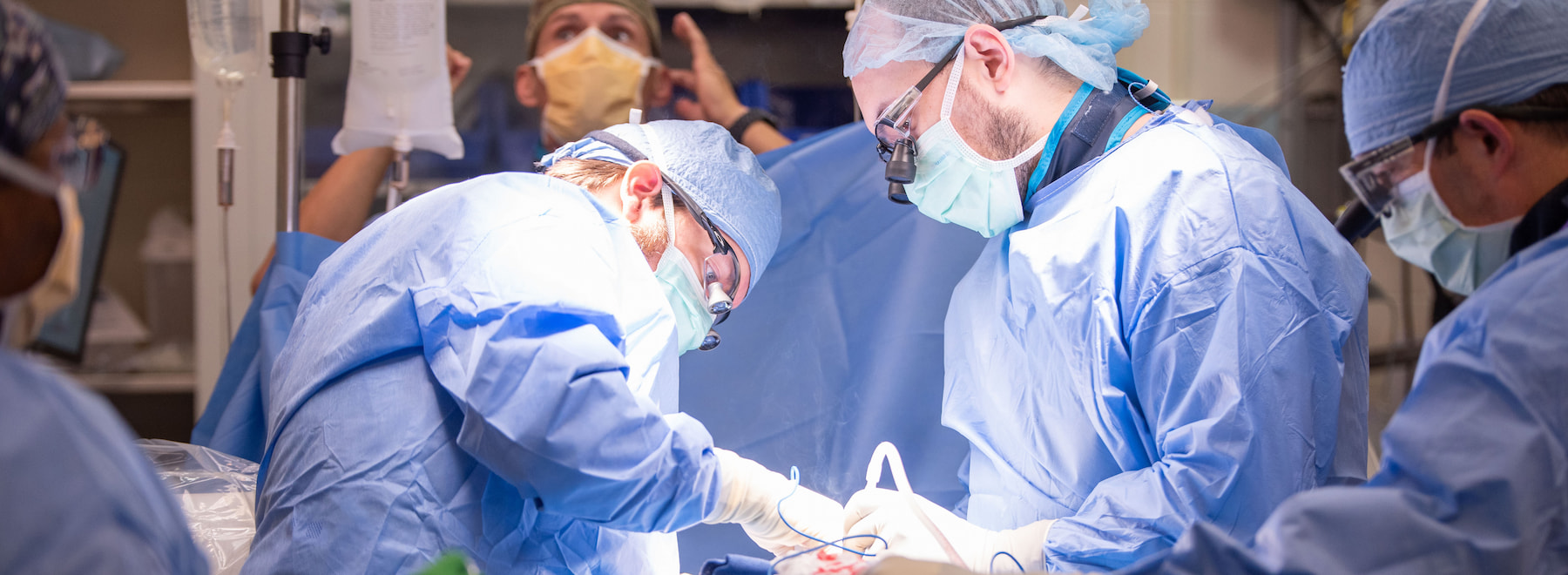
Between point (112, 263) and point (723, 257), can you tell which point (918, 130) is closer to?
point (723, 257)

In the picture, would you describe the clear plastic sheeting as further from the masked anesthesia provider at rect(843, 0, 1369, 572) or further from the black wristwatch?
the black wristwatch

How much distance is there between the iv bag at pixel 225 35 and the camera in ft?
5.69

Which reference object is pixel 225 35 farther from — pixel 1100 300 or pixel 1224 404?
pixel 1224 404

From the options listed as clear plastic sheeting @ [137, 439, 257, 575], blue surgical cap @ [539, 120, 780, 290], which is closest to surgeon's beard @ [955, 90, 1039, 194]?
blue surgical cap @ [539, 120, 780, 290]

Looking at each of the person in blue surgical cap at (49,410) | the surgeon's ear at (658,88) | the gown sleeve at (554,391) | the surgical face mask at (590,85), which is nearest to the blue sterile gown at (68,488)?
the person in blue surgical cap at (49,410)

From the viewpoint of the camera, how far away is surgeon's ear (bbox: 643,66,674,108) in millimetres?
1920

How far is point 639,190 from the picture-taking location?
1426mm

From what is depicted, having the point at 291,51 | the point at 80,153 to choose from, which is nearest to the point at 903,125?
the point at 80,153

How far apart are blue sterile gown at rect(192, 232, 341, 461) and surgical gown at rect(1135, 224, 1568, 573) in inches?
60.7

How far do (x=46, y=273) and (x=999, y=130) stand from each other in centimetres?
116

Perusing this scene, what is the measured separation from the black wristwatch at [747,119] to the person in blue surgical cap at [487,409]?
0.66 meters

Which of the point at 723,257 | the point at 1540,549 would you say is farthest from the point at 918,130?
the point at 1540,549

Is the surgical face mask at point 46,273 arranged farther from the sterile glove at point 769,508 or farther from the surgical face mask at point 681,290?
the surgical face mask at point 681,290

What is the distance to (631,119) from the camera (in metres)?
1.58
